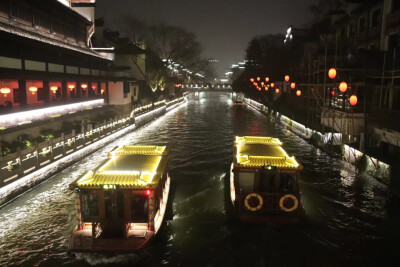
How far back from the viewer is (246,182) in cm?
1158

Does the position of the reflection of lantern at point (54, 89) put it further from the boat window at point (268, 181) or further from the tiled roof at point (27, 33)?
the boat window at point (268, 181)

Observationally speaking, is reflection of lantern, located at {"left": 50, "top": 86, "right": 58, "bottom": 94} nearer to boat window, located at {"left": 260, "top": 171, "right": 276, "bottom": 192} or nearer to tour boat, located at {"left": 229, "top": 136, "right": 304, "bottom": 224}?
tour boat, located at {"left": 229, "top": 136, "right": 304, "bottom": 224}

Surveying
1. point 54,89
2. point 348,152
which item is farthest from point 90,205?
point 54,89

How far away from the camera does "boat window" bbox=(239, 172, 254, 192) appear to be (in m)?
11.5

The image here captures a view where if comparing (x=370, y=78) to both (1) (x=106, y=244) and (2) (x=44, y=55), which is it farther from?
(2) (x=44, y=55)

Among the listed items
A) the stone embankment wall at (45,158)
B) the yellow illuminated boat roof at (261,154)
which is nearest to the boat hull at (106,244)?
the yellow illuminated boat roof at (261,154)

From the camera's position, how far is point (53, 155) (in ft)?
A: 56.5

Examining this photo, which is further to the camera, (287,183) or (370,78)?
(370,78)

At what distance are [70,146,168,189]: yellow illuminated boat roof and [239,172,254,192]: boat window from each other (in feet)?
8.44

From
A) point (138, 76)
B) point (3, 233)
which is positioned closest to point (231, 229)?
point (3, 233)

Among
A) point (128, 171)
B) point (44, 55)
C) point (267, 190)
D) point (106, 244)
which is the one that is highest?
point (44, 55)

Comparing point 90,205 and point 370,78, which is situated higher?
point 370,78

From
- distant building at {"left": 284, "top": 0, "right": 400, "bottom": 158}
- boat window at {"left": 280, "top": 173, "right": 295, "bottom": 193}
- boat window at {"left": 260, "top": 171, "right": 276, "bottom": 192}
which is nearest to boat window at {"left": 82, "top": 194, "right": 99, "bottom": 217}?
boat window at {"left": 260, "top": 171, "right": 276, "bottom": 192}

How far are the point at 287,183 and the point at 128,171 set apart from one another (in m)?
5.04
